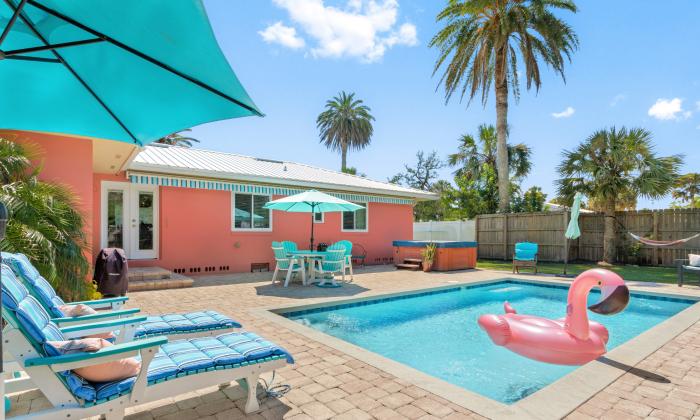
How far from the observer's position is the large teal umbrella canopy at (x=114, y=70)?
104 inches

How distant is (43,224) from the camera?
6.04 meters

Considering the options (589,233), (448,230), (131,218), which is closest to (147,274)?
(131,218)

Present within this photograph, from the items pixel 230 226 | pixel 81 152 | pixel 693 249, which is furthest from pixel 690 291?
pixel 81 152

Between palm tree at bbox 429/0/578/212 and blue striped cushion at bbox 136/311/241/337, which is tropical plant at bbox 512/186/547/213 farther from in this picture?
blue striped cushion at bbox 136/311/241/337

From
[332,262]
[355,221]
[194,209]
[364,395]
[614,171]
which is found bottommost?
[364,395]

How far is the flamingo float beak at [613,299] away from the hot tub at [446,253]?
9.67m

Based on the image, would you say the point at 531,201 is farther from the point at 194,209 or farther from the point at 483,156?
the point at 194,209

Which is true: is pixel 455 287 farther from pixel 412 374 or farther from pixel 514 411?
pixel 514 411

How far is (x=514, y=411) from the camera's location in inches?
126

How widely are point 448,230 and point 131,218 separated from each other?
18556 mm

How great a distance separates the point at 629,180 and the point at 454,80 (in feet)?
34.5

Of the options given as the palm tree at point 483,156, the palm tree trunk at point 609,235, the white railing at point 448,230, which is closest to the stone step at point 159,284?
the white railing at point 448,230

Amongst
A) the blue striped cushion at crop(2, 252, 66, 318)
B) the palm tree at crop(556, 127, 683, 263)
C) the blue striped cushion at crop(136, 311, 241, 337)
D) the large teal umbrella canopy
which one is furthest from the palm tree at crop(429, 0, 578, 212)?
the blue striped cushion at crop(2, 252, 66, 318)

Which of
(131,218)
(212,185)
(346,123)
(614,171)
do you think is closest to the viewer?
(131,218)
